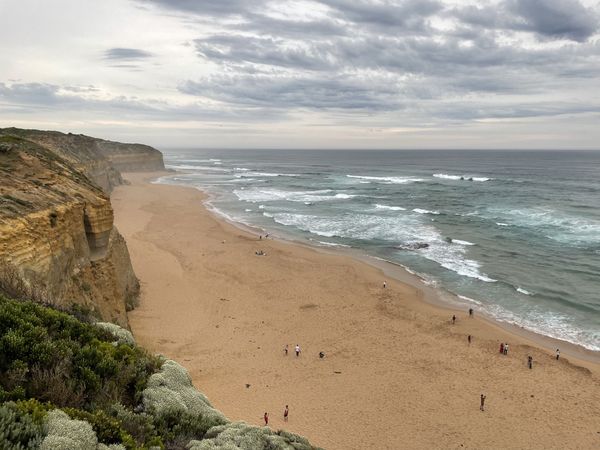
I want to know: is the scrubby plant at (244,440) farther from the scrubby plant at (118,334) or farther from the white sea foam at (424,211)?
the white sea foam at (424,211)

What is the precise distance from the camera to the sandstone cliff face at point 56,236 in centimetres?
1281

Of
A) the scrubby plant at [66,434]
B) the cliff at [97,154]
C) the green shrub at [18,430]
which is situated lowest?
the scrubby plant at [66,434]

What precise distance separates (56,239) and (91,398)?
9.70 m

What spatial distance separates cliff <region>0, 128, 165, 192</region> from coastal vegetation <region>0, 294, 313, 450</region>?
833 inches

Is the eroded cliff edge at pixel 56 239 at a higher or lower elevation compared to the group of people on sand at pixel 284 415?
higher

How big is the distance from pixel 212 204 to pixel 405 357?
4579 centimetres

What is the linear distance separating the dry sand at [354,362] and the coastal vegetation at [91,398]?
27.5 ft

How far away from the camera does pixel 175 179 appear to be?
9744 cm

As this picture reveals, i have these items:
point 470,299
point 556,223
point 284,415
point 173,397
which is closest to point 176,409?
point 173,397

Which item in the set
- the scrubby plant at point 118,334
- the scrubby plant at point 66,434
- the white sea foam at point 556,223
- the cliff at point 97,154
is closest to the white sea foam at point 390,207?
the white sea foam at point 556,223

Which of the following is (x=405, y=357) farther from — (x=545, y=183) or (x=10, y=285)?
(x=545, y=183)

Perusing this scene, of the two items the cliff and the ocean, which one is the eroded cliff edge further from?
the ocean

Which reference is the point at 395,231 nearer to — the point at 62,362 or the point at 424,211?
the point at 424,211

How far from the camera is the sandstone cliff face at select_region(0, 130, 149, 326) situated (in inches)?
504
